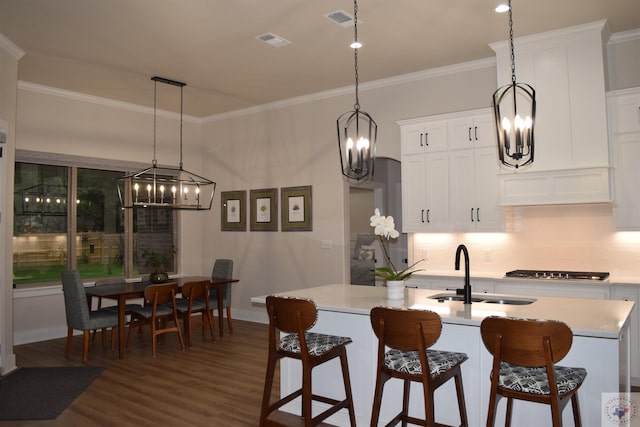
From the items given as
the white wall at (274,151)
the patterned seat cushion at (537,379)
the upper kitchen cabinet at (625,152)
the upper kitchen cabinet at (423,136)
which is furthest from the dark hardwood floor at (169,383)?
the upper kitchen cabinet at (625,152)

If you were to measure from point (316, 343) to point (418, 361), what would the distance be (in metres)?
0.70

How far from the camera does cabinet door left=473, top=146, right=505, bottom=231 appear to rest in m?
5.04

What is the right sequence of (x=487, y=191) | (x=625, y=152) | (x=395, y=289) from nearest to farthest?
(x=395, y=289) → (x=625, y=152) → (x=487, y=191)

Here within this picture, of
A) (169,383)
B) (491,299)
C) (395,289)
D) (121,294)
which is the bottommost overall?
(169,383)

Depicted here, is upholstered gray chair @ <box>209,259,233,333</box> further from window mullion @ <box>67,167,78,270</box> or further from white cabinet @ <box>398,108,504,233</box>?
white cabinet @ <box>398,108,504,233</box>

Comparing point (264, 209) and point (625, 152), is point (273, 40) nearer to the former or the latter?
point (264, 209)

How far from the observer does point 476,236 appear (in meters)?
5.53

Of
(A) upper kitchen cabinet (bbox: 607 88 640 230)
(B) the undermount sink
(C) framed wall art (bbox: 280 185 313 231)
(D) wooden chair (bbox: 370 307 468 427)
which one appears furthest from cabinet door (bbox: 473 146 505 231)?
(D) wooden chair (bbox: 370 307 468 427)

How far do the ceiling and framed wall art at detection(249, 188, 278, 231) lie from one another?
166 cm

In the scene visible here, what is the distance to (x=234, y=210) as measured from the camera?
25.4ft

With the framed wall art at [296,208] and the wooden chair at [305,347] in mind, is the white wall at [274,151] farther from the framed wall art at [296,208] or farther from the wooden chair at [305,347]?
the wooden chair at [305,347]

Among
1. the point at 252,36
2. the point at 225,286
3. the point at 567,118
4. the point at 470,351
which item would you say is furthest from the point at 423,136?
the point at 225,286

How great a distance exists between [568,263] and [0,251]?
18.2 ft

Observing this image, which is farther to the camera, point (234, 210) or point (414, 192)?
point (234, 210)
